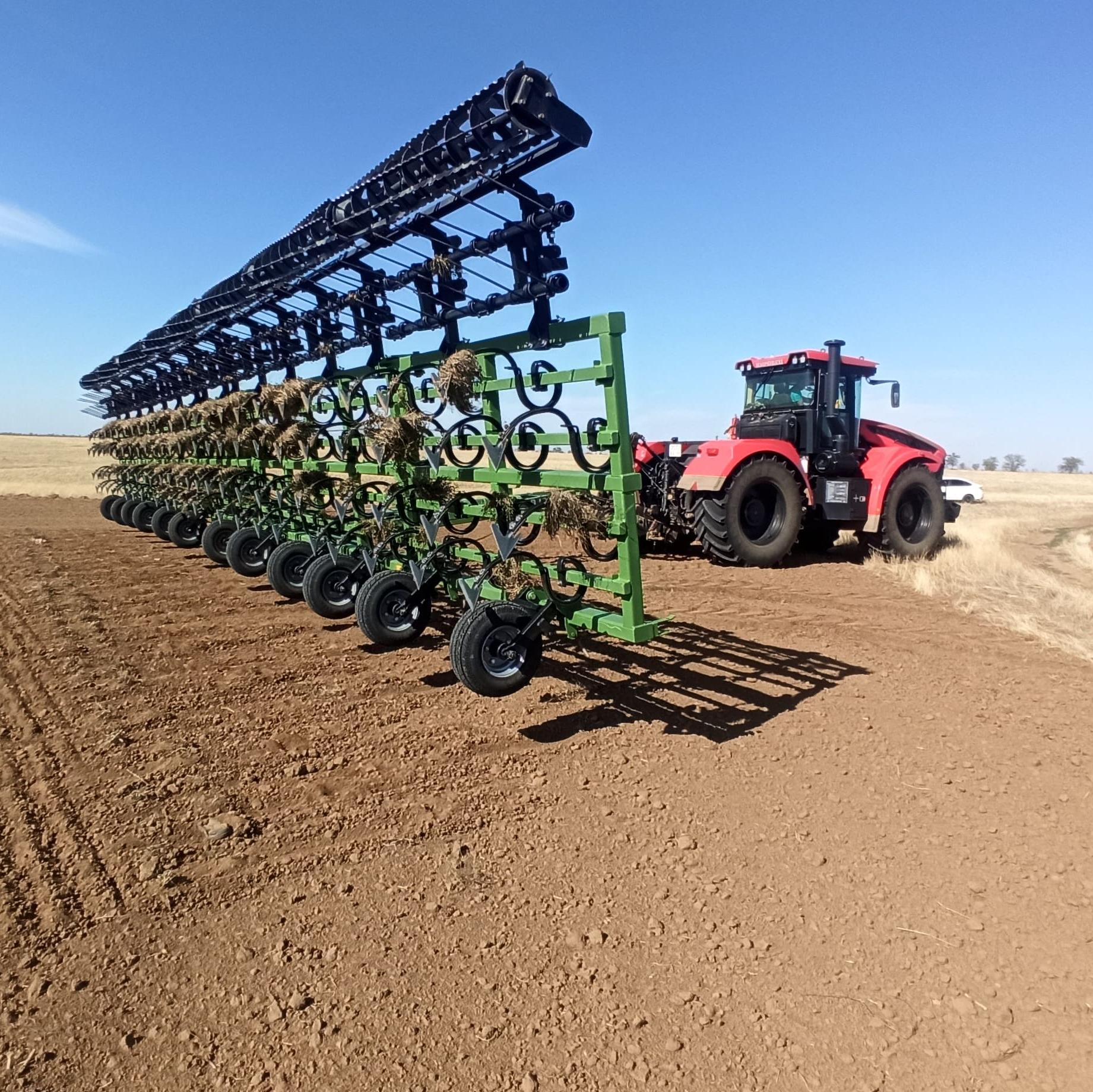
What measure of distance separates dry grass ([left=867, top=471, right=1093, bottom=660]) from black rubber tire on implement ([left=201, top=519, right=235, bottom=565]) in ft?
25.8

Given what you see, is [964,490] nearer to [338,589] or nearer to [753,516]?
[753,516]

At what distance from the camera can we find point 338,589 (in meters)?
5.95

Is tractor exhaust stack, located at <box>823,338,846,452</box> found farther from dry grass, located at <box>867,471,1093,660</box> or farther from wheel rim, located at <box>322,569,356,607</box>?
wheel rim, located at <box>322,569,356,607</box>

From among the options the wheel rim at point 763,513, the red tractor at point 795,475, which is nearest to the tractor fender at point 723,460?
the red tractor at point 795,475

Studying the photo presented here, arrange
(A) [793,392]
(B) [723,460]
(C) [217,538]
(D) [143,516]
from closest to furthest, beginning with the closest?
(B) [723,460] → (C) [217,538] → (A) [793,392] → (D) [143,516]

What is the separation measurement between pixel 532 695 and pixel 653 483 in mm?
5639

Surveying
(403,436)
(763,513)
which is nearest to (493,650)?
(403,436)

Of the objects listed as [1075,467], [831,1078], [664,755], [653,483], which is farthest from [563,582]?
[1075,467]

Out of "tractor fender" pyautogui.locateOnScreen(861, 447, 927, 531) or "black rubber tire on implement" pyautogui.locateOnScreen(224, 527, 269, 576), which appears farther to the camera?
"tractor fender" pyautogui.locateOnScreen(861, 447, 927, 531)

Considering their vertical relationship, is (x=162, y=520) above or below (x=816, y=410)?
below

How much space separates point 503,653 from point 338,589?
255cm

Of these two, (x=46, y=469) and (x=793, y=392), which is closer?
(x=793, y=392)

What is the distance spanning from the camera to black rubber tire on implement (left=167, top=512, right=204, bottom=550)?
1045cm

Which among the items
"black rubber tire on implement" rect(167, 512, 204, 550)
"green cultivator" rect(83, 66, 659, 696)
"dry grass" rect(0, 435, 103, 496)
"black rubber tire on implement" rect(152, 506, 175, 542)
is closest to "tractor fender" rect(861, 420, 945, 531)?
"green cultivator" rect(83, 66, 659, 696)
